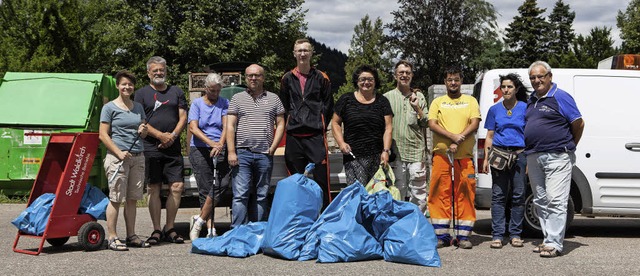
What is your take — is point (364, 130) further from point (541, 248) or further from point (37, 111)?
point (37, 111)

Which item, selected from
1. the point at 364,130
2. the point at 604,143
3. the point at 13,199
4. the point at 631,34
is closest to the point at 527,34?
the point at 631,34

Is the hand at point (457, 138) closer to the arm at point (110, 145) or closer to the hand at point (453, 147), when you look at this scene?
the hand at point (453, 147)

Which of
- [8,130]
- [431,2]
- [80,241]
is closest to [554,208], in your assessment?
[80,241]

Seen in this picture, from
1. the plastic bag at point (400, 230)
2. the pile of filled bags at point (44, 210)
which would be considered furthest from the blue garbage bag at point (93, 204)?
the plastic bag at point (400, 230)

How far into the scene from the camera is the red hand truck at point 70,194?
286 inches

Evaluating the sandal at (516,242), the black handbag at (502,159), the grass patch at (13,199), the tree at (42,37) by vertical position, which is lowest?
the grass patch at (13,199)

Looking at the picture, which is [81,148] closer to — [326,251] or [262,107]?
[262,107]

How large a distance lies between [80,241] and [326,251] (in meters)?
2.38

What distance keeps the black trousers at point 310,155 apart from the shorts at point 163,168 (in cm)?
115

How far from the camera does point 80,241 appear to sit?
23.9 feet

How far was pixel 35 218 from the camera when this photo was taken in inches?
286

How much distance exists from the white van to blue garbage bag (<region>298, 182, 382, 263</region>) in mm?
2150

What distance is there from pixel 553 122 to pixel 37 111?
8.43 meters

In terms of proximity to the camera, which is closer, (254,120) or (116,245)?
(116,245)
